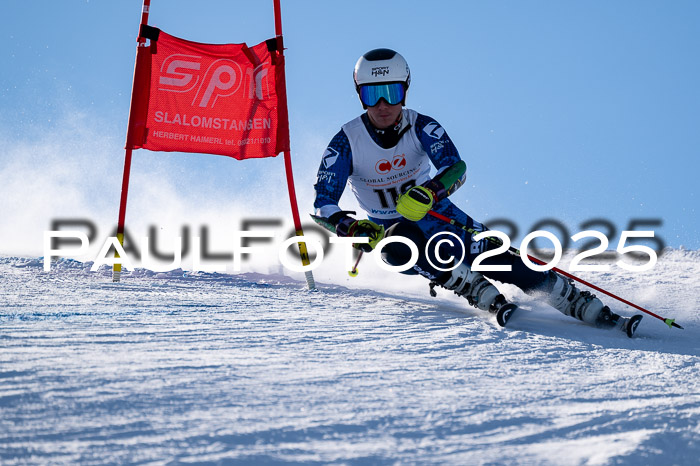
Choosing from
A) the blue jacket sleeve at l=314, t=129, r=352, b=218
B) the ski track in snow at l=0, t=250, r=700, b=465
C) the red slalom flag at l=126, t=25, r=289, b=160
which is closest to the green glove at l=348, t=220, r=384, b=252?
the blue jacket sleeve at l=314, t=129, r=352, b=218

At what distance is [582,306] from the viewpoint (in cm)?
428

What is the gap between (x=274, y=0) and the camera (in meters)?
5.96

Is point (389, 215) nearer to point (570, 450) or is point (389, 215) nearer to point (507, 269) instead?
point (507, 269)

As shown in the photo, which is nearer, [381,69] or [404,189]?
[381,69]

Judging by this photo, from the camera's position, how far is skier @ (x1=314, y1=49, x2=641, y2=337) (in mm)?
4164

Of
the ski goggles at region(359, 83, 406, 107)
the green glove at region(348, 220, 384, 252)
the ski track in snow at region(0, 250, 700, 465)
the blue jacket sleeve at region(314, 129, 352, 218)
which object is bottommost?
the ski track in snow at region(0, 250, 700, 465)

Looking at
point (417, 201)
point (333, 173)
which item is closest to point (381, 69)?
point (333, 173)

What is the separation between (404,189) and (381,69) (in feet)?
2.74

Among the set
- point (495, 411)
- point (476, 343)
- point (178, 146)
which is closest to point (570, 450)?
point (495, 411)

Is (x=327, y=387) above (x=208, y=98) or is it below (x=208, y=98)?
below

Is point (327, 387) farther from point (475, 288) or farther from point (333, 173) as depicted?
point (333, 173)

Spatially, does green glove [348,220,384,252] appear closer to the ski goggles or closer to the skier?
the skier

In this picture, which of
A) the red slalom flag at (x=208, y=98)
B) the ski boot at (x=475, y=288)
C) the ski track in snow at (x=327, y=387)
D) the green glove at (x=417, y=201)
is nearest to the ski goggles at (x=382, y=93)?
the green glove at (x=417, y=201)

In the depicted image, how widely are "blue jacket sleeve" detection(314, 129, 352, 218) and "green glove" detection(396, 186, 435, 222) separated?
0.49 m
